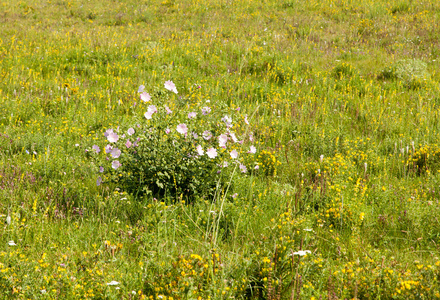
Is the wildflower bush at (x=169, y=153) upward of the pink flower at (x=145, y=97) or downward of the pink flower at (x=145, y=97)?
downward

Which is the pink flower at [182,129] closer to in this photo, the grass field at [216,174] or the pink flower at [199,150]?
the grass field at [216,174]

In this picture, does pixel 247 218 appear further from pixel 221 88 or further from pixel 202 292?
pixel 221 88

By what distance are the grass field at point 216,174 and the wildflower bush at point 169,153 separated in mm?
16

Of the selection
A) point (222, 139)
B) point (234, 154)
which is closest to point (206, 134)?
point (222, 139)

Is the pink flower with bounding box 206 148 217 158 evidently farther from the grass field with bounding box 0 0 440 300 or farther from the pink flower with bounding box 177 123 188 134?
the pink flower with bounding box 177 123 188 134

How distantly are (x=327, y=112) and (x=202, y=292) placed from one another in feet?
11.9

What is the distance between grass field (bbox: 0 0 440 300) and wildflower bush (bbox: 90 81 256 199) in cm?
2

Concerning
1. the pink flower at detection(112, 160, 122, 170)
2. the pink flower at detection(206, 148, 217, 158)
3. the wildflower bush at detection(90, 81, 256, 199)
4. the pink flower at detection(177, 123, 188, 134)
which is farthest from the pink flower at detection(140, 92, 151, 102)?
the pink flower at detection(206, 148, 217, 158)

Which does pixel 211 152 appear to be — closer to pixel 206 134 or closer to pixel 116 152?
pixel 206 134

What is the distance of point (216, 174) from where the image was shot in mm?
3100

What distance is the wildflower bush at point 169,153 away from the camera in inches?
115

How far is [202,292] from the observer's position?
6.33 ft

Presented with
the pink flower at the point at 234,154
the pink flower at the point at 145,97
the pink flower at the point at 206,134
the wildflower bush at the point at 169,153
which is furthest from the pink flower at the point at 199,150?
the pink flower at the point at 145,97

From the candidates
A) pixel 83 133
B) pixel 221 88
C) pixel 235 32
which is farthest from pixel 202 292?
pixel 235 32
